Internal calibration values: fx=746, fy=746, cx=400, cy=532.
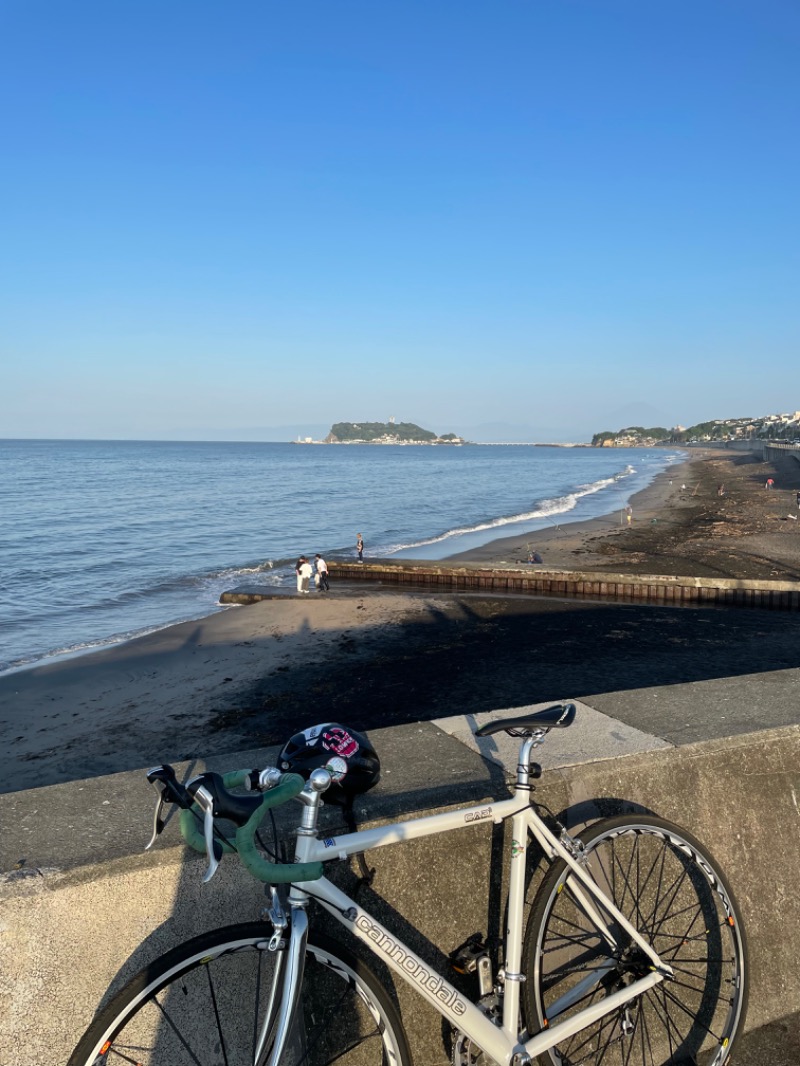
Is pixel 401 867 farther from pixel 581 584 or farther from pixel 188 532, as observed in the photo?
pixel 188 532

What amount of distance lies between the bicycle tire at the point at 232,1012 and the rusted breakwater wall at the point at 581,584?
21.1 m

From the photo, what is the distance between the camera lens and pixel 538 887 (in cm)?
273

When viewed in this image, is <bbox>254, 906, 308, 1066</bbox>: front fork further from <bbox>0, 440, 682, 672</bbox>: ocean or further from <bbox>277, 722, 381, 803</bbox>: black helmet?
<bbox>0, 440, 682, 672</bbox>: ocean

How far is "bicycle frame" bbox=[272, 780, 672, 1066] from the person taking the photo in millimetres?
2084

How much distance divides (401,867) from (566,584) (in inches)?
850

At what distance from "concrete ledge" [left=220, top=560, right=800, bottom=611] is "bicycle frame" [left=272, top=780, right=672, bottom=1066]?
2046 cm

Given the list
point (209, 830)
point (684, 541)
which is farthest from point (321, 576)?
point (209, 830)

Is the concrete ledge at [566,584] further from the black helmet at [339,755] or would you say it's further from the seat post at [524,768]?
the black helmet at [339,755]

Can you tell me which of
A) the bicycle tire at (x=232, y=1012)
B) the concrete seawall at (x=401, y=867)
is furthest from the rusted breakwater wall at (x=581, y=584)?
the bicycle tire at (x=232, y=1012)

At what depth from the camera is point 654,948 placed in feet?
9.55

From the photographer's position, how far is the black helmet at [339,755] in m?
2.41

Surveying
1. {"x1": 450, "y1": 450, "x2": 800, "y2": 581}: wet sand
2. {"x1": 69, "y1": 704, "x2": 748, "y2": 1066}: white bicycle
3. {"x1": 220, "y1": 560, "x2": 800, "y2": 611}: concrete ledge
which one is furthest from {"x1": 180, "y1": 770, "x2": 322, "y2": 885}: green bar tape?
{"x1": 450, "y1": 450, "x2": 800, "y2": 581}: wet sand

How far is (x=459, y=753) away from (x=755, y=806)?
1.35m

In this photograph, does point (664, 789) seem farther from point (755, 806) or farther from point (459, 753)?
point (459, 753)
